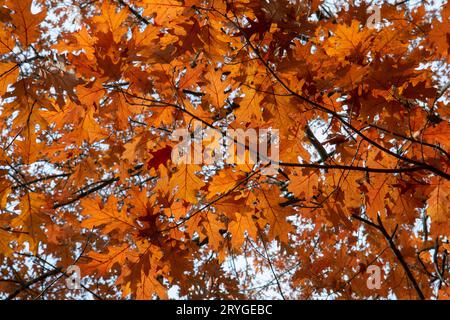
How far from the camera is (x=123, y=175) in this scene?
8.93ft

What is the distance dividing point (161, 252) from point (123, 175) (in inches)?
43.3

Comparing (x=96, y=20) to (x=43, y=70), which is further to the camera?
(x=96, y=20)

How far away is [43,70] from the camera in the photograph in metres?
1.41

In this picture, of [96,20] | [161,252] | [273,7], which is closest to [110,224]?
[161,252]

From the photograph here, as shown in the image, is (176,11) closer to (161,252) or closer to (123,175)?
(161,252)

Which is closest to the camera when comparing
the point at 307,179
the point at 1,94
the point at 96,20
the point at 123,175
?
the point at 1,94

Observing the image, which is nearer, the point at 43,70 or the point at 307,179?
the point at 43,70

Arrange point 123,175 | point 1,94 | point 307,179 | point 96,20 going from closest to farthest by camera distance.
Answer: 1. point 1,94
2. point 96,20
3. point 307,179
4. point 123,175

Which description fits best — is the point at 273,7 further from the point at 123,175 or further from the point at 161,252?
the point at 123,175
